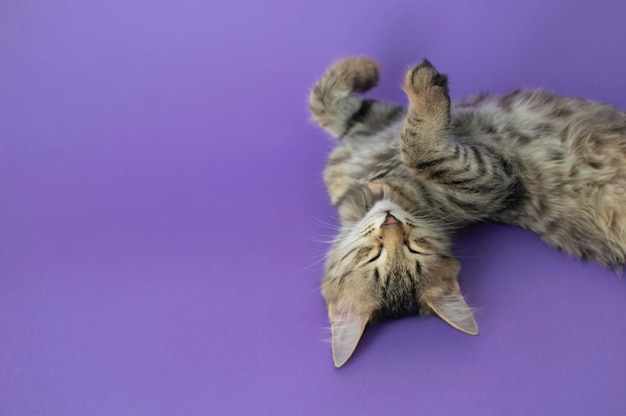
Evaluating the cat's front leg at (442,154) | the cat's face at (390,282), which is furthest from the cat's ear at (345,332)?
the cat's front leg at (442,154)

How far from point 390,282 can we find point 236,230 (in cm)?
70

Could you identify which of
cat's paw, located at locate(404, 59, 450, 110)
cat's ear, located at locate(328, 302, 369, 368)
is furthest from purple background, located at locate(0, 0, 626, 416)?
cat's paw, located at locate(404, 59, 450, 110)

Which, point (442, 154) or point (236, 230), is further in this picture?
point (236, 230)

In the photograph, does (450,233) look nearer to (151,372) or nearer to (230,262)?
(230,262)

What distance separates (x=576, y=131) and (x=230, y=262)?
1.35 meters

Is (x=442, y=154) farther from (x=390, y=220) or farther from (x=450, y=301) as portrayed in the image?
(x=450, y=301)

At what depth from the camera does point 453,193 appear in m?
1.92

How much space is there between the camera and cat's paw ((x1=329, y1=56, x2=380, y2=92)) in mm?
2258

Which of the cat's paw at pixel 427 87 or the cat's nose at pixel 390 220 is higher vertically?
the cat's paw at pixel 427 87

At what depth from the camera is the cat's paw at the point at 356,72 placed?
2258mm

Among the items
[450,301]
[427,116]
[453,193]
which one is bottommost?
[450,301]

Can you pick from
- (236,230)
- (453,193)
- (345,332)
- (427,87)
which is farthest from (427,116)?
(236,230)

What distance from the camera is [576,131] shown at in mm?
1945

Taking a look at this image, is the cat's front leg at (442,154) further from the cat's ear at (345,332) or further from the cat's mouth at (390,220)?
the cat's ear at (345,332)
